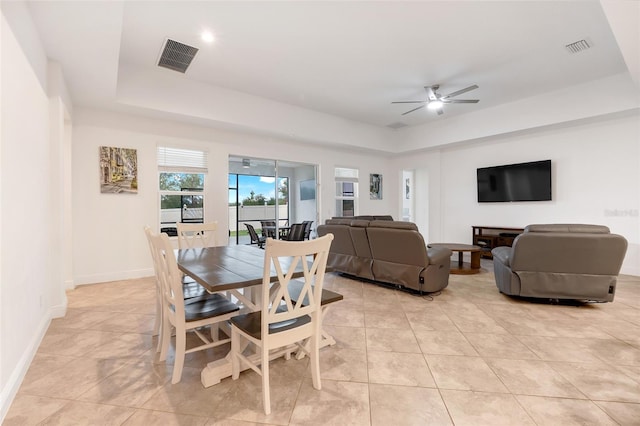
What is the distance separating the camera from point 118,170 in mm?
4703

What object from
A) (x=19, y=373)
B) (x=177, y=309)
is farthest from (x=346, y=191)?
(x=19, y=373)

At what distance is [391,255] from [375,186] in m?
4.75

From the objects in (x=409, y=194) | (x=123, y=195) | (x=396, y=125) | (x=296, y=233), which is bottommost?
(x=296, y=233)

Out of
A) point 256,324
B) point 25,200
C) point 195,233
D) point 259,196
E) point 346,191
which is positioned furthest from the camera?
point 346,191

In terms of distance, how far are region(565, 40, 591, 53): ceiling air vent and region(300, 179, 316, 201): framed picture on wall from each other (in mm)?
5291

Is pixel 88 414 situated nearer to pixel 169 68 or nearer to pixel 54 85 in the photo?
pixel 54 85

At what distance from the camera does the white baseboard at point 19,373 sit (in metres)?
1.71

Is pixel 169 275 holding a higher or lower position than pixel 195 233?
lower

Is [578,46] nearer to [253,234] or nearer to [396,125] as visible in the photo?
[396,125]

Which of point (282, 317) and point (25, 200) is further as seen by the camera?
point (25, 200)

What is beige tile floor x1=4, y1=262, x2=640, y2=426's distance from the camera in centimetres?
167

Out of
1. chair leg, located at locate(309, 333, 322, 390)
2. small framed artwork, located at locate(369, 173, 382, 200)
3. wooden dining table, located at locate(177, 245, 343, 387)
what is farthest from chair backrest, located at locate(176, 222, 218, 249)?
small framed artwork, located at locate(369, 173, 382, 200)

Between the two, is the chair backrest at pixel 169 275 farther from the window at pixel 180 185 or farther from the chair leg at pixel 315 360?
the window at pixel 180 185

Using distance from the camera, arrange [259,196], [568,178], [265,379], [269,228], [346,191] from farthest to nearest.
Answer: [346,191], [259,196], [269,228], [568,178], [265,379]
